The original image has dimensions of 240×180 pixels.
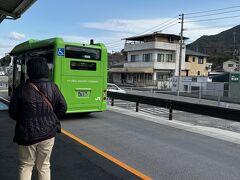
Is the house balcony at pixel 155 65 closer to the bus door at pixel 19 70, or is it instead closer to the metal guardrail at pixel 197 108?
the metal guardrail at pixel 197 108

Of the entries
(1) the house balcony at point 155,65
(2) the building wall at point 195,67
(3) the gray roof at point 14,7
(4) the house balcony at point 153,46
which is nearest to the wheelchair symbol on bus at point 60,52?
(3) the gray roof at point 14,7

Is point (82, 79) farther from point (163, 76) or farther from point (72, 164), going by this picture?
point (163, 76)

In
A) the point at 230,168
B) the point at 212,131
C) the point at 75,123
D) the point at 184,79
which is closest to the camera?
the point at 230,168

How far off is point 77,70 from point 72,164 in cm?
609

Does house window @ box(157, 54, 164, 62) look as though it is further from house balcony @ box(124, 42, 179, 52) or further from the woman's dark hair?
the woman's dark hair

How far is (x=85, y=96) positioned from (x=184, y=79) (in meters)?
35.5

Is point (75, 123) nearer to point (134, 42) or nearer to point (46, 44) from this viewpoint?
point (46, 44)

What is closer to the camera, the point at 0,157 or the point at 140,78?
the point at 0,157

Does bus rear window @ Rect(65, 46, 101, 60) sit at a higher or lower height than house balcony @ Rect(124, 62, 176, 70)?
lower

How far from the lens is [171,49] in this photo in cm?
6488

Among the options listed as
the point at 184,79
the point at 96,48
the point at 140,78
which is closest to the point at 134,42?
the point at 140,78

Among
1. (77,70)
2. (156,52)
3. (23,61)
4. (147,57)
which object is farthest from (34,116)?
(147,57)

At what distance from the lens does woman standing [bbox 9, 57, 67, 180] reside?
3.69 metres

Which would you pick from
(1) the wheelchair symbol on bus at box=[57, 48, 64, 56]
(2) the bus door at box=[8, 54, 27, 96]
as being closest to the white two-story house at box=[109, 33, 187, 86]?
(2) the bus door at box=[8, 54, 27, 96]
